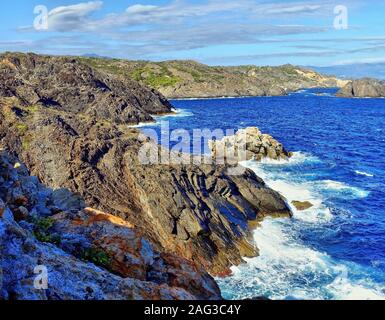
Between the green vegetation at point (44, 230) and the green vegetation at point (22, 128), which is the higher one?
the green vegetation at point (22, 128)

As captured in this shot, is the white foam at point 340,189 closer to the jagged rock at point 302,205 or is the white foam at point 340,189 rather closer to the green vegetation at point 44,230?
the jagged rock at point 302,205

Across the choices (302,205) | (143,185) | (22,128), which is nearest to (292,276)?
(143,185)

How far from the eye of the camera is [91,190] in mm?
37469

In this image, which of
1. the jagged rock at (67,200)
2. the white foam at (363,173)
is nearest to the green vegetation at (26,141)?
the jagged rock at (67,200)

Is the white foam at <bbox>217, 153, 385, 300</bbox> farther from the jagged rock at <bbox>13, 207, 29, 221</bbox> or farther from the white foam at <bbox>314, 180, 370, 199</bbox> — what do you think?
the jagged rock at <bbox>13, 207, 29, 221</bbox>

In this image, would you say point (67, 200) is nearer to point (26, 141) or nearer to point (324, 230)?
point (26, 141)

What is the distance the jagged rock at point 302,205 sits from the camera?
48.2 metres

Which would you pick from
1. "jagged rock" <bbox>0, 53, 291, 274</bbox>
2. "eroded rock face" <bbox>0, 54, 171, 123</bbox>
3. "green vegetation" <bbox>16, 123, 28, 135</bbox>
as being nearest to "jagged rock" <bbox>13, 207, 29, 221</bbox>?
"jagged rock" <bbox>0, 53, 291, 274</bbox>

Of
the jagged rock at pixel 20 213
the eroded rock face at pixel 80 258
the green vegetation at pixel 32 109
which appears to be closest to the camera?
the eroded rock face at pixel 80 258

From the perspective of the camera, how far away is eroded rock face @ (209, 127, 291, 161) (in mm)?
69312

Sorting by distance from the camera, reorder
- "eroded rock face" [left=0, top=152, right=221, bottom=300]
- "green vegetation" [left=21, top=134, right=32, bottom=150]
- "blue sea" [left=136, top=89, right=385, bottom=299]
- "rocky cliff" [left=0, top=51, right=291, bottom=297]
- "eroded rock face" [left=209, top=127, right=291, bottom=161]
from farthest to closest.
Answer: "eroded rock face" [left=209, top=127, right=291, bottom=161], "green vegetation" [left=21, top=134, right=32, bottom=150], "rocky cliff" [left=0, top=51, right=291, bottom=297], "blue sea" [left=136, top=89, right=385, bottom=299], "eroded rock face" [left=0, top=152, right=221, bottom=300]

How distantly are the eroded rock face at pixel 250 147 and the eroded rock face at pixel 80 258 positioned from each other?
50.9 meters

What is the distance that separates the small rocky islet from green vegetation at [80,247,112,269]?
0.05 meters
